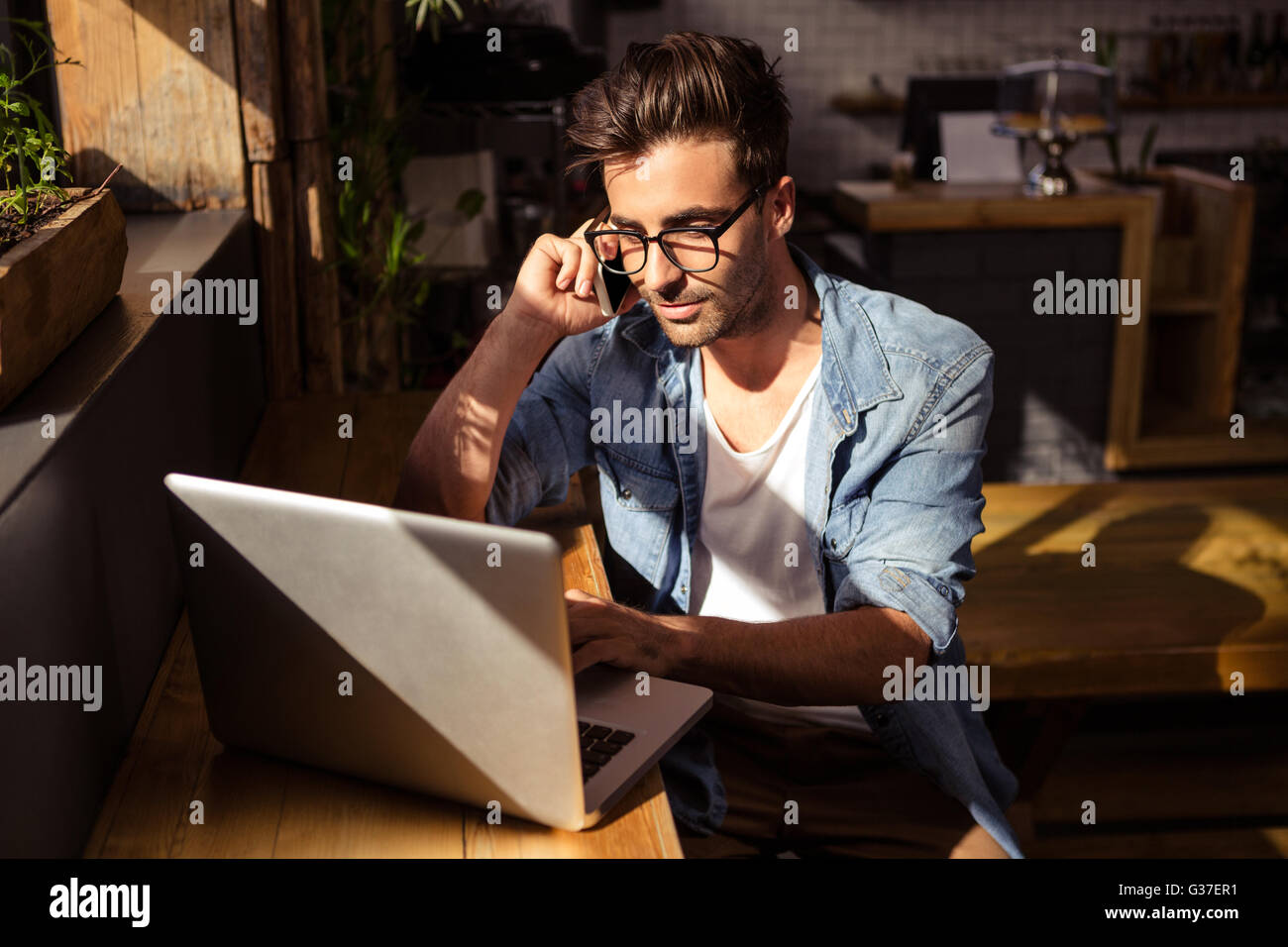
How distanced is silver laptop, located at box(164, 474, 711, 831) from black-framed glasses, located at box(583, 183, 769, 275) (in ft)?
2.03

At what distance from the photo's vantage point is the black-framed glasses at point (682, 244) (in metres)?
1.50

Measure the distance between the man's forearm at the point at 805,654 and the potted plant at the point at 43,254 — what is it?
705 mm

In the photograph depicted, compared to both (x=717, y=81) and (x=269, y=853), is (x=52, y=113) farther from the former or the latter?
(x=269, y=853)

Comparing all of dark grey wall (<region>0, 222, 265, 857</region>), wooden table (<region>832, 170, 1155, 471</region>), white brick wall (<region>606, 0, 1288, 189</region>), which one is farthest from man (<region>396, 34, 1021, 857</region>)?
white brick wall (<region>606, 0, 1288, 189</region>)

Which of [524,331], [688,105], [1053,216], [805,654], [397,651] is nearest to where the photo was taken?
[397,651]

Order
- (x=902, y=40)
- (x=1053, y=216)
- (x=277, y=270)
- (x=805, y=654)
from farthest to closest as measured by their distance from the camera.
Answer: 1. (x=902, y=40)
2. (x=1053, y=216)
3. (x=277, y=270)
4. (x=805, y=654)

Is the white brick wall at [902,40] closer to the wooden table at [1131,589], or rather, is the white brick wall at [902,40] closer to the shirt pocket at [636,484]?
the wooden table at [1131,589]

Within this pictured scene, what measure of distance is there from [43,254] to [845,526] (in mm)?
973

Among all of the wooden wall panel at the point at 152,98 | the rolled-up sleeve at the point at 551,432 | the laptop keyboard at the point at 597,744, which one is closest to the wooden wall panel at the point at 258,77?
the wooden wall panel at the point at 152,98

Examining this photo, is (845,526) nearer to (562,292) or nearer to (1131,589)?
(562,292)

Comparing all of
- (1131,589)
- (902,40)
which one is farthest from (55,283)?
(902,40)

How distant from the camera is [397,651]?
994mm

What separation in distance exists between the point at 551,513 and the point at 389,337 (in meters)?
1.43

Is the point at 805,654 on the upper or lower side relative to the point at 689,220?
lower
